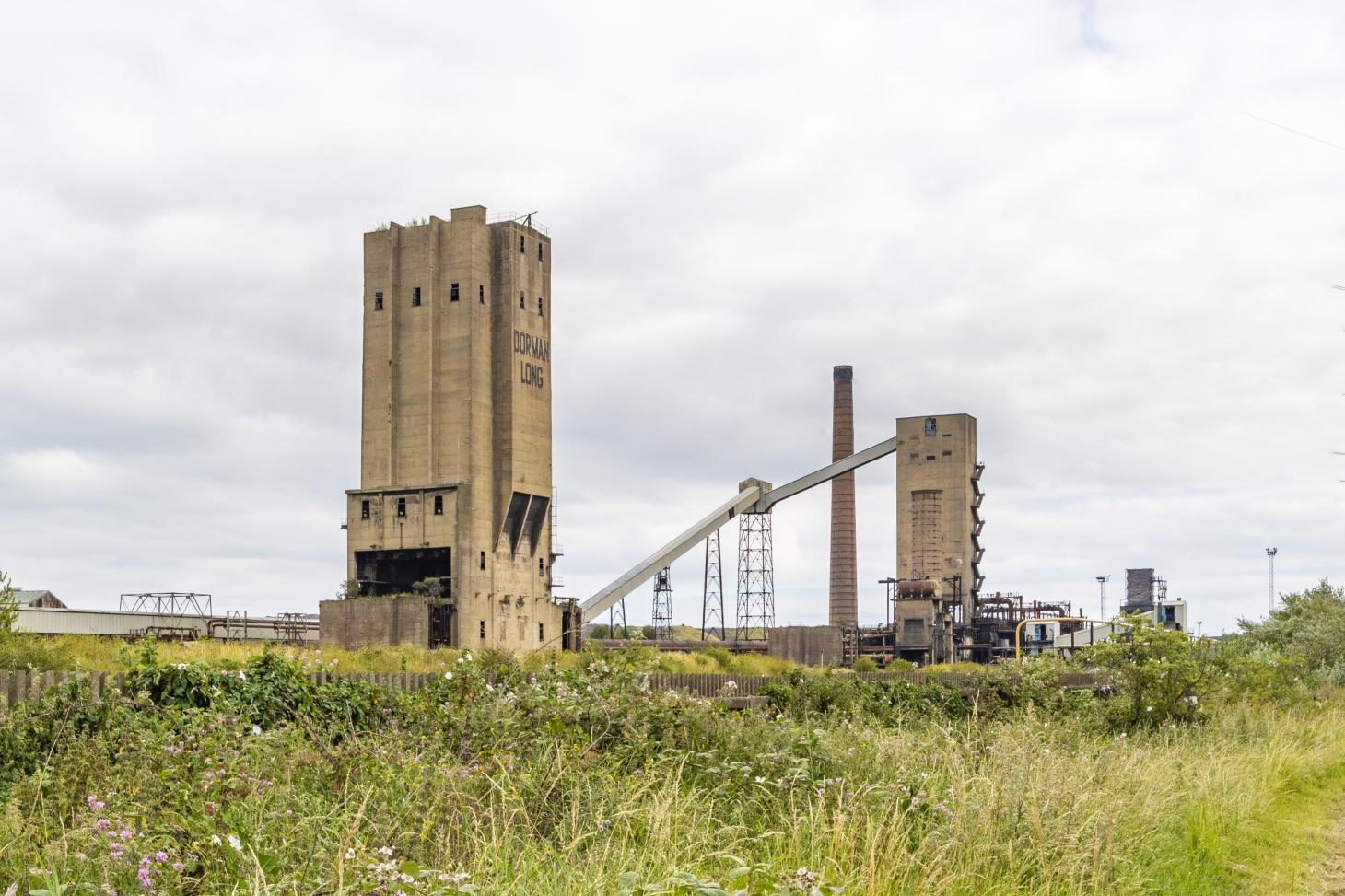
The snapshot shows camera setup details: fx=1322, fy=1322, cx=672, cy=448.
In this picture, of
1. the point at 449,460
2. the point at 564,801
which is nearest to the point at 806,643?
the point at 449,460

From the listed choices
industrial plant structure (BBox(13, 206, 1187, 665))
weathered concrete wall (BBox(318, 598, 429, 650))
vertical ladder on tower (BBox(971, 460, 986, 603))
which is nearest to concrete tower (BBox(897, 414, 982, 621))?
vertical ladder on tower (BBox(971, 460, 986, 603))

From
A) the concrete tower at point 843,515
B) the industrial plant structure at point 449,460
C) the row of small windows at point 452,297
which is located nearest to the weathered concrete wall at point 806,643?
the concrete tower at point 843,515

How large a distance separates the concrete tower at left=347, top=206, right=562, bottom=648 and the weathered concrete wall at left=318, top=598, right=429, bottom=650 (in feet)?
3.11

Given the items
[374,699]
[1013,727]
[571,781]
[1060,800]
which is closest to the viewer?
[571,781]

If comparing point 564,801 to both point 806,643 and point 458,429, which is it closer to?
point 458,429

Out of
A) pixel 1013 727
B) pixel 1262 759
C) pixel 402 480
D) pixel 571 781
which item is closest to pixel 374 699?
pixel 571 781

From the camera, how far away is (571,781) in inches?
320

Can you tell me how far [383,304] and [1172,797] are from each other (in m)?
57.4

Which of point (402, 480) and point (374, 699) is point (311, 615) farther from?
point (374, 699)

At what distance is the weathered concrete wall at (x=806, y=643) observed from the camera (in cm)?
8700

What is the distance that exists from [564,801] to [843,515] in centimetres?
8566

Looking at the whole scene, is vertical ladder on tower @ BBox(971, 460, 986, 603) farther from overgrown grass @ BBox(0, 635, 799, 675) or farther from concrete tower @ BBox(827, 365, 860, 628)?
overgrown grass @ BBox(0, 635, 799, 675)

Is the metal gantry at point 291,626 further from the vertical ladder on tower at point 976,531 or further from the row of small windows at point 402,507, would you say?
the vertical ladder on tower at point 976,531

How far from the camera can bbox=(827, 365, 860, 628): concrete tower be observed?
9150cm
